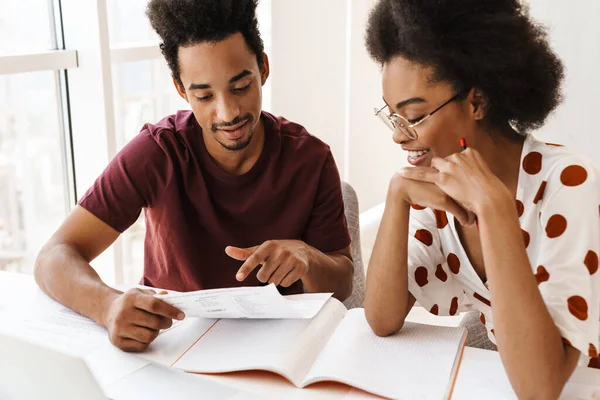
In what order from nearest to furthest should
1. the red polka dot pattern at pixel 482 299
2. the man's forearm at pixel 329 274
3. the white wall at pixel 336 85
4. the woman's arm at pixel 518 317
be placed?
the woman's arm at pixel 518 317, the red polka dot pattern at pixel 482 299, the man's forearm at pixel 329 274, the white wall at pixel 336 85

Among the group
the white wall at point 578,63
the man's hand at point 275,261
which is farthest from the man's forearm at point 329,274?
the white wall at point 578,63

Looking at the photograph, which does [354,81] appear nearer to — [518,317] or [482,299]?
[482,299]

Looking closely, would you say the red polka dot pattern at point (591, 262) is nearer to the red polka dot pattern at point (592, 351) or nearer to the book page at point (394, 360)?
the red polka dot pattern at point (592, 351)

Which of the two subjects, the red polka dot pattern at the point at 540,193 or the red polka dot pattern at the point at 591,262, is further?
the red polka dot pattern at the point at 540,193

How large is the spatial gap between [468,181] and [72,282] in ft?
2.60

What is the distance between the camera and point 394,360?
3.81 feet

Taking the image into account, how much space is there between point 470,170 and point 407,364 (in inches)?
12.9

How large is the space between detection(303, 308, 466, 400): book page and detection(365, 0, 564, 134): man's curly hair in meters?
0.41

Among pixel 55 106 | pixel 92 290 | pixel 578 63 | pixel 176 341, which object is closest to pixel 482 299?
pixel 176 341

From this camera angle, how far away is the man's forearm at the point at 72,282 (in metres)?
1.35

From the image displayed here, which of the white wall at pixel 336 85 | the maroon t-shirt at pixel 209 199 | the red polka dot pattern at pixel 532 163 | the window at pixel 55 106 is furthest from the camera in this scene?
the white wall at pixel 336 85

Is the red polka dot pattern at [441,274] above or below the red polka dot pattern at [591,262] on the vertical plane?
below

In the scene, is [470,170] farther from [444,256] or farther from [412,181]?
[444,256]

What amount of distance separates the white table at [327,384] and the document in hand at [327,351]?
16mm
